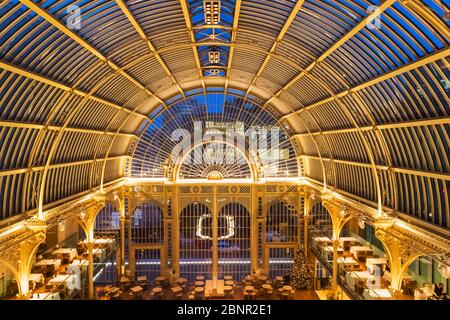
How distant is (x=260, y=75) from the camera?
32312 mm

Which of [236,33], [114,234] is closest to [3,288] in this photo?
[114,234]

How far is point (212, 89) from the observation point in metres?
42.3

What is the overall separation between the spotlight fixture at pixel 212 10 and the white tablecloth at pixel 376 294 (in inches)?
660

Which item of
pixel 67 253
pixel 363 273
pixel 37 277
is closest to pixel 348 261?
pixel 363 273

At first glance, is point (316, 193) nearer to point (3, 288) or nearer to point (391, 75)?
point (391, 75)

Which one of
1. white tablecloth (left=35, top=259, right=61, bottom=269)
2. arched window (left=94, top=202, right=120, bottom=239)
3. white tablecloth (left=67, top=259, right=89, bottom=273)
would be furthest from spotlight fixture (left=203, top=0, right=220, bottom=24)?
arched window (left=94, top=202, right=120, bottom=239)

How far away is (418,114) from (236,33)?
438 inches

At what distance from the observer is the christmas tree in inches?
1510

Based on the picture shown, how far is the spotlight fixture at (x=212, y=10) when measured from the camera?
18.0 metres

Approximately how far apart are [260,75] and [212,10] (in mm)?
14186

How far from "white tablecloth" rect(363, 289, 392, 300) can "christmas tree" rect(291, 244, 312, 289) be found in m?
15.6

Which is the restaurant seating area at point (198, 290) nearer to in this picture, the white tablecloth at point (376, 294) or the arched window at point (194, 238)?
the arched window at point (194, 238)

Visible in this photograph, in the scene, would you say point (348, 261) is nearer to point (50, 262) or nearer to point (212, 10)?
point (212, 10)

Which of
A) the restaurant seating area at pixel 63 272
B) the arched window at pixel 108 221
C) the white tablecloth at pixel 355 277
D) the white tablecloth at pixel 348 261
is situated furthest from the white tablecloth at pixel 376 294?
the arched window at pixel 108 221
